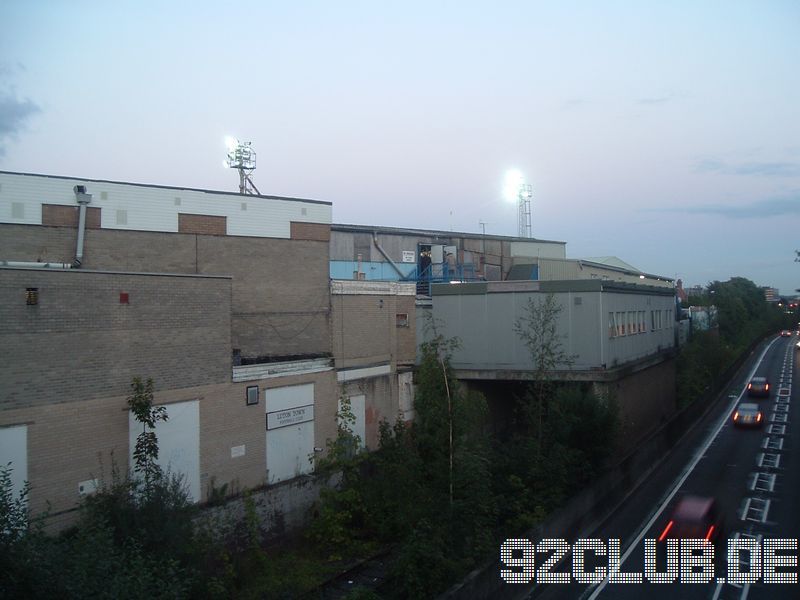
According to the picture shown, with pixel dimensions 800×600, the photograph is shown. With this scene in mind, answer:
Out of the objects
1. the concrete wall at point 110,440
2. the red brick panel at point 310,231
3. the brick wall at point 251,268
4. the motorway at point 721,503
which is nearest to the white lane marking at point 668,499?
the motorway at point 721,503

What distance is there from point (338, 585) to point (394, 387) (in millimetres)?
10156

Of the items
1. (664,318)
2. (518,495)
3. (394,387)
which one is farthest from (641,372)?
(518,495)

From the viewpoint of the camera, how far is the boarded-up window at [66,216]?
68.8 ft

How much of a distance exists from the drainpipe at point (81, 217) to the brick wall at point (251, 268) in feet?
0.70

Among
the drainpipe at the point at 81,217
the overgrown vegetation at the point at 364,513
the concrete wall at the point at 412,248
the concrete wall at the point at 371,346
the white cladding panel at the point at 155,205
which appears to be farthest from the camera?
the concrete wall at the point at 412,248

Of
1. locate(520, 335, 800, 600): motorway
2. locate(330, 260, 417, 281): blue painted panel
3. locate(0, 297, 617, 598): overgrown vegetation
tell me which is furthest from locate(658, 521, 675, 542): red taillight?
locate(330, 260, 417, 281): blue painted panel

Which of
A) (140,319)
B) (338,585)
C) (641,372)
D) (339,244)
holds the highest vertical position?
(339,244)

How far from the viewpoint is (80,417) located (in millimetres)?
15008

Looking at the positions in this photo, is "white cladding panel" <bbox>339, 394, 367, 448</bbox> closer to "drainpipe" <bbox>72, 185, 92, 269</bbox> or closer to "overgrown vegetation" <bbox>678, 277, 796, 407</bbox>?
"drainpipe" <bbox>72, 185, 92, 269</bbox>

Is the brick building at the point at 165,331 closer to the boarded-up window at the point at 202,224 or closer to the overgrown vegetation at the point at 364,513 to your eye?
the boarded-up window at the point at 202,224

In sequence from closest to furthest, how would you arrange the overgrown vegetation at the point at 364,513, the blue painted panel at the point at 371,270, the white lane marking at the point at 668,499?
1. the overgrown vegetation at the point at 364,513
2. the white lane marking at the point at 668,499
3. the blue painted panel at the point at 371,270

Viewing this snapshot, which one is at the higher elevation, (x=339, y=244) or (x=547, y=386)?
(x=339, y=244)

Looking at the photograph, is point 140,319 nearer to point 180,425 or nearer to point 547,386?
point 180,425

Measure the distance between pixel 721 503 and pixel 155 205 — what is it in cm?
2136
